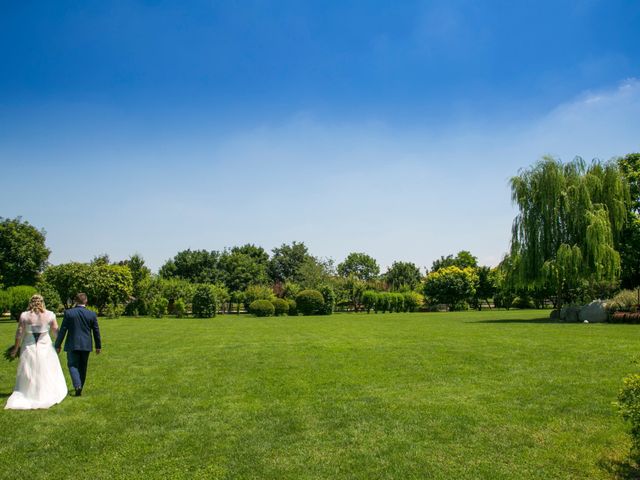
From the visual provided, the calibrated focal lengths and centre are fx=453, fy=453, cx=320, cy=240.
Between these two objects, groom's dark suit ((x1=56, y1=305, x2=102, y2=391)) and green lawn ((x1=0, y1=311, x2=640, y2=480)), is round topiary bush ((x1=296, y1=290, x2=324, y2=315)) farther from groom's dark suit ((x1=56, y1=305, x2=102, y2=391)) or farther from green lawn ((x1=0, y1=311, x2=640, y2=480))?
groom's dark suit ((x1=56, y1=305, x2=102, y2=391))

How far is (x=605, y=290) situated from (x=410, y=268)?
4139 centimetres

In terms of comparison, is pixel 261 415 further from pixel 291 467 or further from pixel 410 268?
pixel 410 268

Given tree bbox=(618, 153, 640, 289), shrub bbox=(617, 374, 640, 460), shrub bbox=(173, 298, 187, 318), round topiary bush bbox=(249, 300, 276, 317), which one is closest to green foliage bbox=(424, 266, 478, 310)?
tree bbox=(618, 153, 640, 289)

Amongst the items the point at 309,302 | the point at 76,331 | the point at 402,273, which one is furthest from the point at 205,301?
the point at 402,273

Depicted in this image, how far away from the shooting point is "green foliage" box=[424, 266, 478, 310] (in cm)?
4525

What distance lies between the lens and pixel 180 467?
4.81 m

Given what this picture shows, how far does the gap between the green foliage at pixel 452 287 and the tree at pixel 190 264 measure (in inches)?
1205

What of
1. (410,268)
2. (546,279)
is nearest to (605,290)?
(546,279)

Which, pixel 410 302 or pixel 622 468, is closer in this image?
pixel 622 468

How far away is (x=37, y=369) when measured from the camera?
7.52 meters

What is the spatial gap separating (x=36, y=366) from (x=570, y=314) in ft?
80.5

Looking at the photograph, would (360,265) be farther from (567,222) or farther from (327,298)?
(567,222)

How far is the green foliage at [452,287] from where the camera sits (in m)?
45.2

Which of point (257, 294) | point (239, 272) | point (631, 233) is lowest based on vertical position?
point (257, 294)
